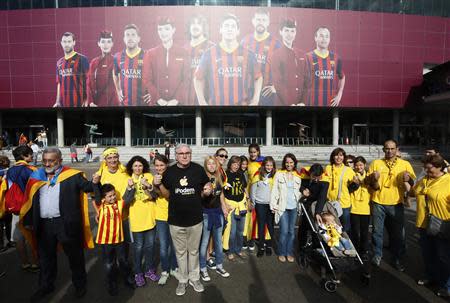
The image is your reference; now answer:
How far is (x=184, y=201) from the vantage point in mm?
3238

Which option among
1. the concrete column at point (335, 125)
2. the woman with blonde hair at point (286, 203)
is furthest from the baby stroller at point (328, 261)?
the concrete column at point (335, 125)

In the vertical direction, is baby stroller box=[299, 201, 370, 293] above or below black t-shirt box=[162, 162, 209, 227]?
below

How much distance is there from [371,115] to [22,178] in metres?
38.6

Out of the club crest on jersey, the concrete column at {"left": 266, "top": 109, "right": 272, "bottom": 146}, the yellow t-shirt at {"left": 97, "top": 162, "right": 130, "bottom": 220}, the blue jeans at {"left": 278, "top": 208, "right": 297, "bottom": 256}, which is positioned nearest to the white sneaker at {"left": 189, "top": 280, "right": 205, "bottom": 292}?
the yellow t-shirt at {"left": 97, "top": 162, "right": 130, "bottom": 220}

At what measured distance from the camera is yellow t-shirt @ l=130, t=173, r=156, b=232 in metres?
Answer: 3.52

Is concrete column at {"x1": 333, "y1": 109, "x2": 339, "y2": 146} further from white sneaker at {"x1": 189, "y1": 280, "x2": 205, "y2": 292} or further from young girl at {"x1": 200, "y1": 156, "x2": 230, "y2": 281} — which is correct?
white sneaker at {"x1": 189, "y1": 280, "x2": 205, "y2": 292}

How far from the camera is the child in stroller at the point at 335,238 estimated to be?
353 centimetres

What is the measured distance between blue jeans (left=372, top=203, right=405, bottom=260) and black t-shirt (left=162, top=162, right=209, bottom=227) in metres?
2.97

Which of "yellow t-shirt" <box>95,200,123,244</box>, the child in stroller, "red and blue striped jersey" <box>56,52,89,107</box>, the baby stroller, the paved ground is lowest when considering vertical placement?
the paved ground

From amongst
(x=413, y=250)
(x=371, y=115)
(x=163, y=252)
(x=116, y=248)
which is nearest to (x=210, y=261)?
(x=163, y=252)

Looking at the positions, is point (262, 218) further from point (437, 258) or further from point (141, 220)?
point (437, 258)

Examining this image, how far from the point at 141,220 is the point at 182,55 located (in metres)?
25.0

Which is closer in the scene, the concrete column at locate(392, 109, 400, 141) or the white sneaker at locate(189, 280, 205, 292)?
the white sneaker at locate(189, 280, 205, 292)

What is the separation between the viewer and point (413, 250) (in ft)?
15.1
